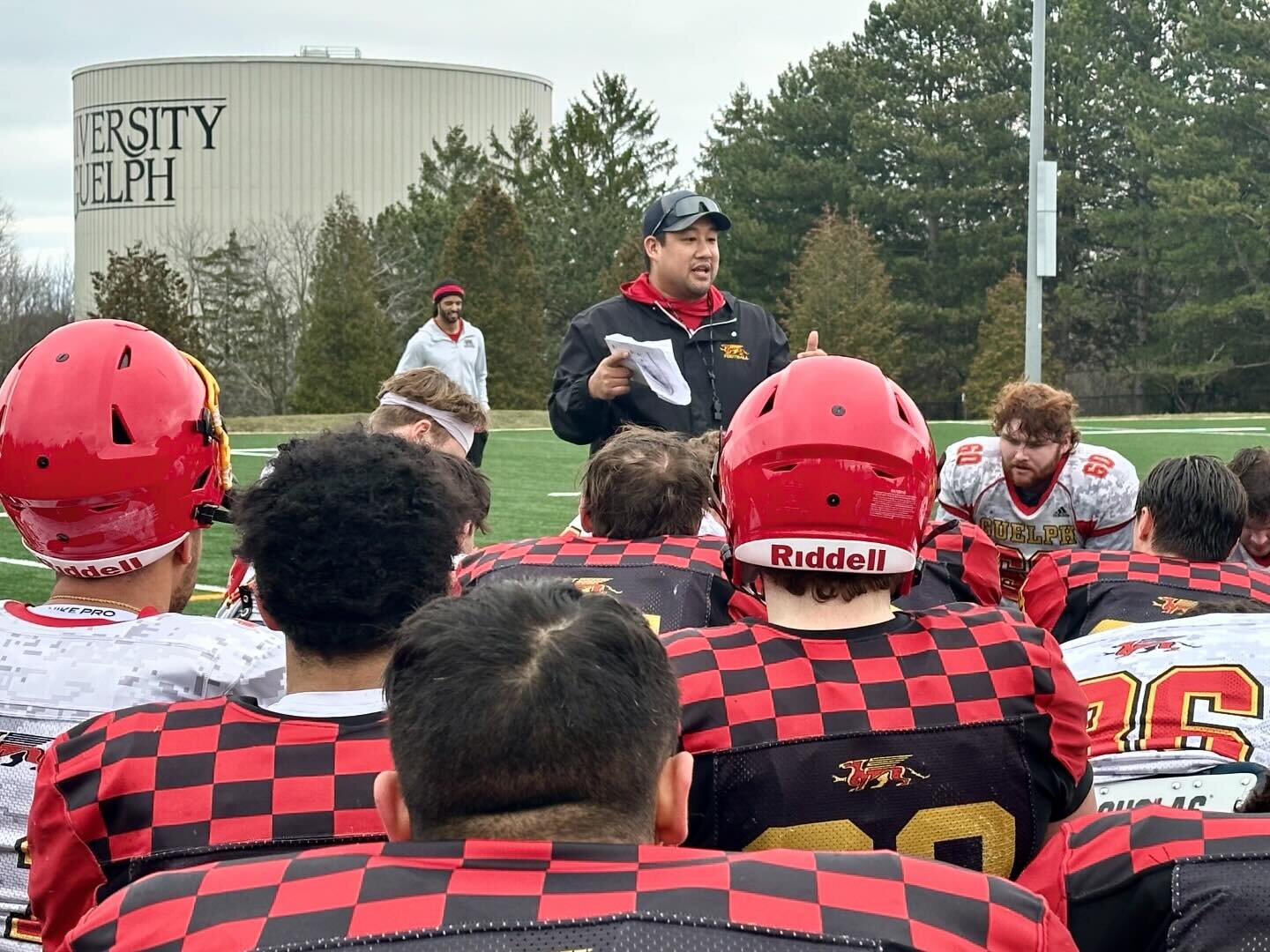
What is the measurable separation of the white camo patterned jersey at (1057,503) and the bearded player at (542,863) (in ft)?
15.1

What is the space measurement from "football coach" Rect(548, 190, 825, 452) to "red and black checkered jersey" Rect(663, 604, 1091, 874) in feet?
11.1

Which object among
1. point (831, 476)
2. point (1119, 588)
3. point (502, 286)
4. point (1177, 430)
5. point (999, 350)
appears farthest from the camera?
point (999, 350)

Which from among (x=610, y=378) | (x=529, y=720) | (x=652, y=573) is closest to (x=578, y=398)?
(x=610, y=378)

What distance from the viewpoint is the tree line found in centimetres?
4209

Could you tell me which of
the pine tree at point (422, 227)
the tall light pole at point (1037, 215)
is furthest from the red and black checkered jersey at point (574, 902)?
the pine tree at point (422, 227)

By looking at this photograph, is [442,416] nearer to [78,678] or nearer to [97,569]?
[97,569]

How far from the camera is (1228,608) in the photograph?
3.68 meters

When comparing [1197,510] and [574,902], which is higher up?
[1197,510]

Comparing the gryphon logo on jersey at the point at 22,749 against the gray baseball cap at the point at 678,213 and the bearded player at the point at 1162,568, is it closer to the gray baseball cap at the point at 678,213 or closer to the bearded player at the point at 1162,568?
the bearded player at the point at 1162,568

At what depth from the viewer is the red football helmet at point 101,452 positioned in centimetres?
318

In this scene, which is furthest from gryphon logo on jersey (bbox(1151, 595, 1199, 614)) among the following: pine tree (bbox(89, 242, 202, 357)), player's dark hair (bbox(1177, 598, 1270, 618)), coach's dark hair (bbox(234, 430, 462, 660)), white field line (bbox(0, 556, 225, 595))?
pine tree (bbox(89, 242, 202, 357))

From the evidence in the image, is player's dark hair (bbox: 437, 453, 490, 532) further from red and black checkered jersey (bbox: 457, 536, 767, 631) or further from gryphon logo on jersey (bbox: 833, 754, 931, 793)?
gryphon logo on jersey (bbox: 833, 754, 931, 793)

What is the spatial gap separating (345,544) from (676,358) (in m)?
3.81

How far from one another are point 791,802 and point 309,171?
161 ft
